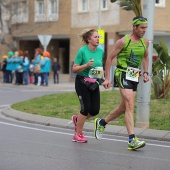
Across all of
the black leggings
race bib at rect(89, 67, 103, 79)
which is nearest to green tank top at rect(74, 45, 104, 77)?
race bib at rect(89, 67, 103, 79)

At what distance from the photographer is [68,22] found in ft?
138

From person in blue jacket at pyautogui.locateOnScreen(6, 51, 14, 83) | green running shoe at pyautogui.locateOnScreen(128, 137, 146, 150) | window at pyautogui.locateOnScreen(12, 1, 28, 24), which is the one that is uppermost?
window at pyautogui.locateOnScreen(12, 1, 28, 24)

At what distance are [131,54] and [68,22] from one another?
33310 millimetres

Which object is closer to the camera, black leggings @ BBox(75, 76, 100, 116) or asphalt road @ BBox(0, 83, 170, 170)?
asphalt road @ BBox(0, 83, 170, 170)

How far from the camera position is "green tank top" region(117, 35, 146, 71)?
8.97 metres

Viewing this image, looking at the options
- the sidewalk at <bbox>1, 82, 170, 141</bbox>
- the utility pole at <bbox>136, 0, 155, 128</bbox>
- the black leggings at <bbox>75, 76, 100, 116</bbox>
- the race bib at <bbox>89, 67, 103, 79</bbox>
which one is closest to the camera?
the race bib at <bbox>89, 67, 103, 79</bbox>

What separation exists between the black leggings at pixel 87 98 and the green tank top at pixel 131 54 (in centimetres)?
76

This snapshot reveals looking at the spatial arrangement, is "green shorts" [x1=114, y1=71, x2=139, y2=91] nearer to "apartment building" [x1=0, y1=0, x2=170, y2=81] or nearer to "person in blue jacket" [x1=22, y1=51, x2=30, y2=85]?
"person in blue jacket" [x1=22, y1=51, x2=30, y2=85]

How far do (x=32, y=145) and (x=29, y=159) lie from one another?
135 centimetres

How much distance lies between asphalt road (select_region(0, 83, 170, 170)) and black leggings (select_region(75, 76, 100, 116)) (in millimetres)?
583

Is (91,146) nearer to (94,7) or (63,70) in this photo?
(94,7)

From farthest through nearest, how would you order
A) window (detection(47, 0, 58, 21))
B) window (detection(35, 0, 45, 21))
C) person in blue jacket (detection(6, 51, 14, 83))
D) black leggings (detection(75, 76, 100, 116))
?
1. window (detection(35, 0, 45, 21))
2. window (detection(47, 0, 58, 21))
3. person in blue jacket (detection(6, 51, 14, 83))
4. black leggings (detection(75, 76, 100, 116))

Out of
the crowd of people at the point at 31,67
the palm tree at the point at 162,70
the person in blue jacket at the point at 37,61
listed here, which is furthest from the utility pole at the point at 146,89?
the person in blue jacket at the point at 37,61

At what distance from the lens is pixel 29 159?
794 centimetres
